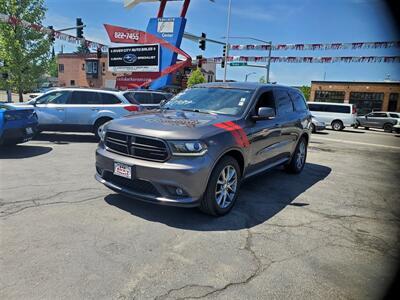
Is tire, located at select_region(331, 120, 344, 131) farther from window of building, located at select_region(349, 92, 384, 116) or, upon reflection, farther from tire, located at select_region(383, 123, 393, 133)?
window of building, located at select_region(349, 92, 384, 116)

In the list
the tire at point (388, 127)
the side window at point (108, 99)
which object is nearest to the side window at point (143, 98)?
the side window at point (108, 99)

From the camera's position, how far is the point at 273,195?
544 centimetres

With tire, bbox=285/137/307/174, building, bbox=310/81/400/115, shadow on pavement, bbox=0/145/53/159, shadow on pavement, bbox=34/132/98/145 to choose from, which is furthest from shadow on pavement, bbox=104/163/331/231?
building, bbox=310/81/400/115

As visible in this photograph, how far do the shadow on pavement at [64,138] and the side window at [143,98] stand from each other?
6.44 ft

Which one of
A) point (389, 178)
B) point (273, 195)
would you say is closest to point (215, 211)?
point (273, 195)

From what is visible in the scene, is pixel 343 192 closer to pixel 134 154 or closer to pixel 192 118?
pixel 192 118

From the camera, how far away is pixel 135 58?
19.8 meters

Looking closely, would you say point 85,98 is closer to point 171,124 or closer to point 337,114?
point 171,124

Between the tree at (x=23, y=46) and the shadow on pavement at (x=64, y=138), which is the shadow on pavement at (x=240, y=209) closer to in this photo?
the shadow on pavement at (x=64, y=138)

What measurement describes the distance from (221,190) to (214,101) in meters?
1.66

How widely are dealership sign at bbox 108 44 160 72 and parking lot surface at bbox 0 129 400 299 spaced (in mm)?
14541

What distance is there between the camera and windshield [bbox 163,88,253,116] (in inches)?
195

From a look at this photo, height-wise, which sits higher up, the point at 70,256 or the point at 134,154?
the point at 134,154

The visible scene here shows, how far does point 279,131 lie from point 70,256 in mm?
4041
